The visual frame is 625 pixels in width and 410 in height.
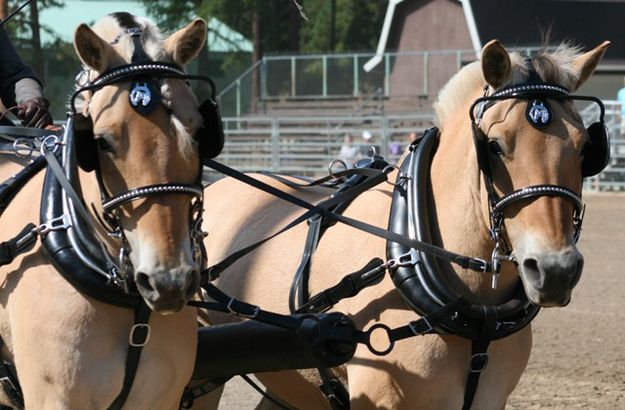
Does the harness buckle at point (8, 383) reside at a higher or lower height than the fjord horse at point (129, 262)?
lower

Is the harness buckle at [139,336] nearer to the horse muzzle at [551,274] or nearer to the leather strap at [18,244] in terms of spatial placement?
the leather strap at [18,244]

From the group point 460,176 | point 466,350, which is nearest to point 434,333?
point 466,350

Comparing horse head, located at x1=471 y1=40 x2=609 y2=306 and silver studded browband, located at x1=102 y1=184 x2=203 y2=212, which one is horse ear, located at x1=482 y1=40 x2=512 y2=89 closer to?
horse head, located at x1=471 y1=40 x2=609 y2=306

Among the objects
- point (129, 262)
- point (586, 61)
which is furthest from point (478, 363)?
point (129, 262)

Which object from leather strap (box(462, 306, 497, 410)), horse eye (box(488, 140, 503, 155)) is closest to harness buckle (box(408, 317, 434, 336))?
leather strap (box(462, 306, 497, 410))

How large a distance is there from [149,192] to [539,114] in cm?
135

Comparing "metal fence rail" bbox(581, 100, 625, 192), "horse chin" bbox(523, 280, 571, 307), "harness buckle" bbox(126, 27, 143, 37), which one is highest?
"harness buckle" bbox(126, 27, 143, 37)

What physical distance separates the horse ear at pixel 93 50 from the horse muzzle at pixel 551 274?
58.1 inches

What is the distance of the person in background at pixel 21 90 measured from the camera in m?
4.47

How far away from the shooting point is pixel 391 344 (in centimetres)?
396

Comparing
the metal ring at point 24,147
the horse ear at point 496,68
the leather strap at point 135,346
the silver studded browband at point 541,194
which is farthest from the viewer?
the metal ring at point 24,147

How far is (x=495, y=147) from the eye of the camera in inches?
146

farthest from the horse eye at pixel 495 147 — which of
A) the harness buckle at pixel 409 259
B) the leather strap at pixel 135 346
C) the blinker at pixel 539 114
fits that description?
the leather strap at pixel 135 346

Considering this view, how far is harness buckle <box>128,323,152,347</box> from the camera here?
11.4ft
